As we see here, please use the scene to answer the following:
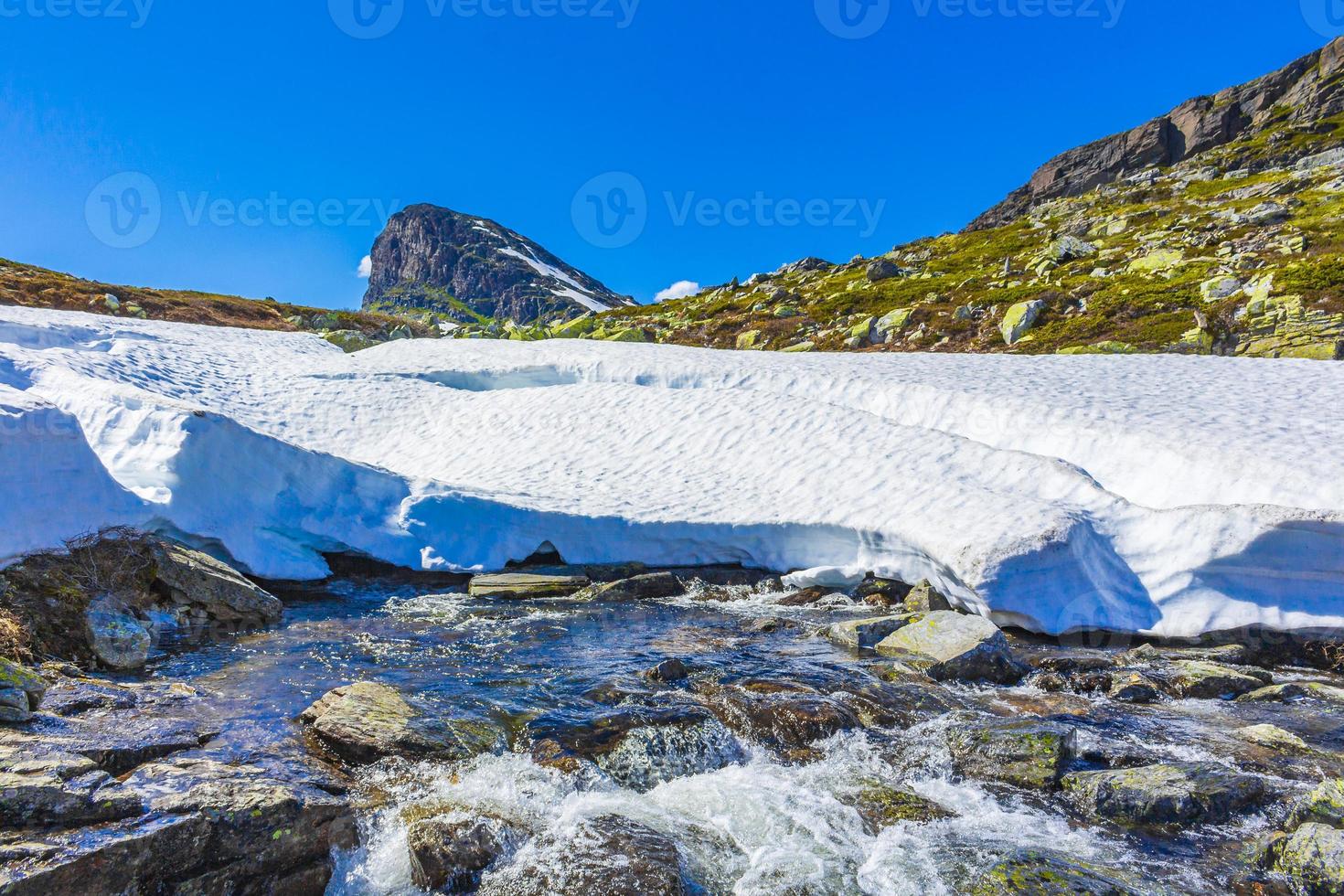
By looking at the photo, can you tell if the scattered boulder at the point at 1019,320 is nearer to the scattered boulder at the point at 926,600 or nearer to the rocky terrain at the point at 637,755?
the scattered boulder at the point at 926,600

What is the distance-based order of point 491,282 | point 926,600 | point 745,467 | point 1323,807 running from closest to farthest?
point 1323,807
point 926,600
point 745,467
point 491,282

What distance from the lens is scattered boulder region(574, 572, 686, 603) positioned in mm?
12672

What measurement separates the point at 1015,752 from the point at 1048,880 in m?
1.75

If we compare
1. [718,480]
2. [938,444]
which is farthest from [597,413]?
[938,444]

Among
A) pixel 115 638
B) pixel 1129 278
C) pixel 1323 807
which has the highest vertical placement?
pixel 1129 278

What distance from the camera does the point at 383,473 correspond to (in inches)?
589

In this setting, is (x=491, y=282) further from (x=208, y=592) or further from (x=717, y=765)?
(x=717, y=765)

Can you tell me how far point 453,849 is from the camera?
4.83 metres

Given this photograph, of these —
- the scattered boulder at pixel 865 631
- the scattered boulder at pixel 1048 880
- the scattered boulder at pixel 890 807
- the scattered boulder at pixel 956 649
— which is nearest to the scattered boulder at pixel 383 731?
the scattered boulder at pixel 890 807

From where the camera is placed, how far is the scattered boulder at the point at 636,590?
12.7 metres

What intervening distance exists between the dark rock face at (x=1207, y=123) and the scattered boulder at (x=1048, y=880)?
10394 cm

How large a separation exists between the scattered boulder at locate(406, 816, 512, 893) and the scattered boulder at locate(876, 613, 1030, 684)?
5706mm

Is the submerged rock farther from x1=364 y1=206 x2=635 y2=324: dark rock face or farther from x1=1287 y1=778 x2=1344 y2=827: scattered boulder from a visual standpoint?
x1=364 y1=206 x2=635 y2=324: dark rock face

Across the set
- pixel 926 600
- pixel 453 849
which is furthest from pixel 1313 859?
pixel 926 600
